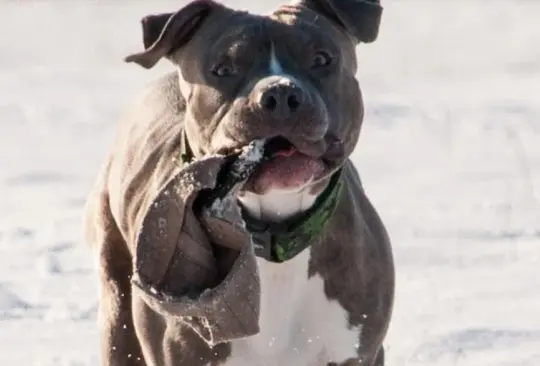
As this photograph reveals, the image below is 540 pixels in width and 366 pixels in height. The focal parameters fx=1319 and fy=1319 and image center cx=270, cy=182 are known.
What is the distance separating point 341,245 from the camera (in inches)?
165

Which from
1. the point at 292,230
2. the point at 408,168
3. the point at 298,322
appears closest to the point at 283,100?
the point at 292,230

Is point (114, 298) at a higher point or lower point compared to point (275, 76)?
lower

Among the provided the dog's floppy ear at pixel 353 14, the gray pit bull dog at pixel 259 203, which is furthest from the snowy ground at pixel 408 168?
the dog's floppy ear at pixel 353 14

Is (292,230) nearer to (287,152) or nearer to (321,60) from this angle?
(287,152)

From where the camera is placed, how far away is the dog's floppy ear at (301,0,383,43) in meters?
4.07

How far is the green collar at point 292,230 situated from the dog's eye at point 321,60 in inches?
13.2

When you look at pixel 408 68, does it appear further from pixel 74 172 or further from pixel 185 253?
pixel 185 253

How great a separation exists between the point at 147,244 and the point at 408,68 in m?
9.97

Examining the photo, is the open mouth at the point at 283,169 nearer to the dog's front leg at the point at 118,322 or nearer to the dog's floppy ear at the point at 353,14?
the dog's floppy ear at the point at 353,14

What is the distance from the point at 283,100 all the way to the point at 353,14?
0.63 metres

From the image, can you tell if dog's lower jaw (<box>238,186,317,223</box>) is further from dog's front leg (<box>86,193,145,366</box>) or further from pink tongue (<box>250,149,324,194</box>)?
dog's front leg (<box>86,193,145,366</box>)

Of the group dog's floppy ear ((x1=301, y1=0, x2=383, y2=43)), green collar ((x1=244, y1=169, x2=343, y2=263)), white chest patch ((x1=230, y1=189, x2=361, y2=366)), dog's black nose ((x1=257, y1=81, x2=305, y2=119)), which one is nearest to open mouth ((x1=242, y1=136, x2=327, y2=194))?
dog's black nose ((x1=257, y1=81, x2=305, y2=119))

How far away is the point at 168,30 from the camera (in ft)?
13.2

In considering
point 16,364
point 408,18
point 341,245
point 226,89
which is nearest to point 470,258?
point 16,364
